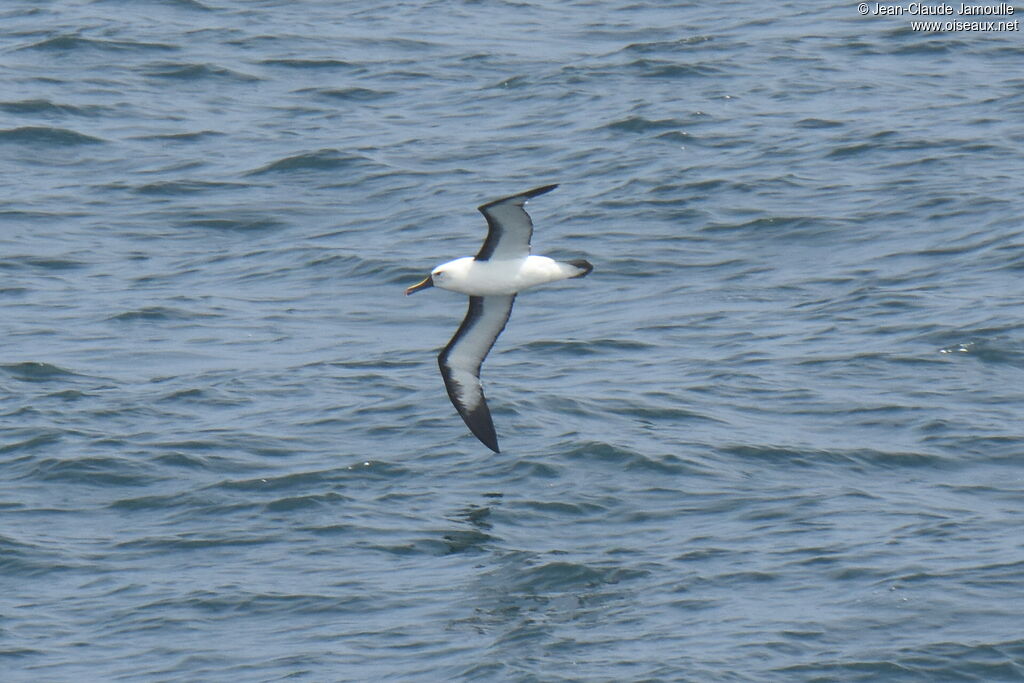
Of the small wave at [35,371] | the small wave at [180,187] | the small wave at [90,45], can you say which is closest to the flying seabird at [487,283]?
the small wave at [35,371]

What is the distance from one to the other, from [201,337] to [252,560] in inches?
229

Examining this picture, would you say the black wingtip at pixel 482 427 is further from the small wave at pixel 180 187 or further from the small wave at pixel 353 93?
the small wave at pixel 353 93

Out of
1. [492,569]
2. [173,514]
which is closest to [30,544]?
[173,514]

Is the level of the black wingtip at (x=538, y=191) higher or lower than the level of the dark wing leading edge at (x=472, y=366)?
higher

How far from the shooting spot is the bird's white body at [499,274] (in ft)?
52.7

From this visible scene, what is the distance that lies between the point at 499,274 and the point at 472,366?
4.82ft

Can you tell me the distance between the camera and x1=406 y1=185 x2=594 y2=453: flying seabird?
1566cm

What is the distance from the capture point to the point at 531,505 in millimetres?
16469

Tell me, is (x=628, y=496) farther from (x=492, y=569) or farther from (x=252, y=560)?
(x=252, y=560)

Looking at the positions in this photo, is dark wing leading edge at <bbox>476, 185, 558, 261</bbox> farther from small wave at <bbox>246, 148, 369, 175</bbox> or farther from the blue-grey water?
small wave at <bbox>246, 148, 369, 175</bbox>

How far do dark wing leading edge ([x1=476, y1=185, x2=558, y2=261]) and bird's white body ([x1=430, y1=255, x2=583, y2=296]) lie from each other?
9cm

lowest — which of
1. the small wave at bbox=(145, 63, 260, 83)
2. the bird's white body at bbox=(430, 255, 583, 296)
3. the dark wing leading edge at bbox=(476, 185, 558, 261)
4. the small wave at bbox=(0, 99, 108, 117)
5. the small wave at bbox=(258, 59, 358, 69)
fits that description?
the small wave at bbox=(0, 99, 108, 117)

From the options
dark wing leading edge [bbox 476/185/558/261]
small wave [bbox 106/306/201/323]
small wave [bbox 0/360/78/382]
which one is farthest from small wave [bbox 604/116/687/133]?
dark wing leading edge [bbox 476/185/558/261]

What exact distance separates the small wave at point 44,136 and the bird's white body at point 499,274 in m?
12.8
